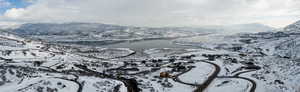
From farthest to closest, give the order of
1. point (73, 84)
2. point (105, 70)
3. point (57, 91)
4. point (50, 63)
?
point (50, 63) < point (105, 70) < point (73, 84) < point (57, 91)

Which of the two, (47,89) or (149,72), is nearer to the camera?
(47,89)

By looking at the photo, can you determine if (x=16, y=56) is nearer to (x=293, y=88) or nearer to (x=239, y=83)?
(x=239, y=83)

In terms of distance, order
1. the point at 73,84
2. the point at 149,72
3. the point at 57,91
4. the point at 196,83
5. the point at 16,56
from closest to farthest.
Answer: the point at 57,91 → the point at 73,84 → the point at 196,83 → the point at 149,72 → the point at 16,56

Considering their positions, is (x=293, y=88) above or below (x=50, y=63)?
above

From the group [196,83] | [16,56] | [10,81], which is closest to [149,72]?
[196,83]

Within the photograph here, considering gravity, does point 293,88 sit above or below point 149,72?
above

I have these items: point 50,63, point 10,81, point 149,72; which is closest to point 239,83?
point 149,72

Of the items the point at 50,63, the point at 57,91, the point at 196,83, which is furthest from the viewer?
the point at 50,63

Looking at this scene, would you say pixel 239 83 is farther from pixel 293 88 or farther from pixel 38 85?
pixel 38 85

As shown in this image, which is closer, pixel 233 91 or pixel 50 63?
pixel 233 91
